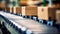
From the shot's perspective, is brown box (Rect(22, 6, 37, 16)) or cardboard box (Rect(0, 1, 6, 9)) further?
cardboard box (Rect(0, 1, 6, 9))

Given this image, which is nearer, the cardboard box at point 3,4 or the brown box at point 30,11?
the brown box at point 30,11

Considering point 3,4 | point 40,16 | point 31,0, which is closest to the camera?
point 40,16

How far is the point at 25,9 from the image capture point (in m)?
2.30

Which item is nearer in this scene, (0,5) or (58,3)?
(58,3)

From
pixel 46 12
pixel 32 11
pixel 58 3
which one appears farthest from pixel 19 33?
pixel 58 3

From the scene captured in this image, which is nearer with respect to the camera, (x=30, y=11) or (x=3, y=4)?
(x=30, y=11)

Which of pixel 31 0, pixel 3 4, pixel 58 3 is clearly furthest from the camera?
pixel 3 4

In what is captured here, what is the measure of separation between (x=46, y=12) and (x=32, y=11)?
2.10 ft

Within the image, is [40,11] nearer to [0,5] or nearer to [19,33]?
[19,33]

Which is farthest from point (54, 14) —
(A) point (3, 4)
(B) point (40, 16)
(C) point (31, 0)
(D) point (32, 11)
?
(A) point (3, 4)

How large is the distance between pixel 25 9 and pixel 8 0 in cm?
355

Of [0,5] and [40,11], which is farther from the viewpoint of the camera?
[0,5]

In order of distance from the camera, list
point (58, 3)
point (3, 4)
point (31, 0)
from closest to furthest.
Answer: point (58, 3)
point (31, 0)
point (3, 4)

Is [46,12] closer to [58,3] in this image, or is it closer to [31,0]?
[58,3]
